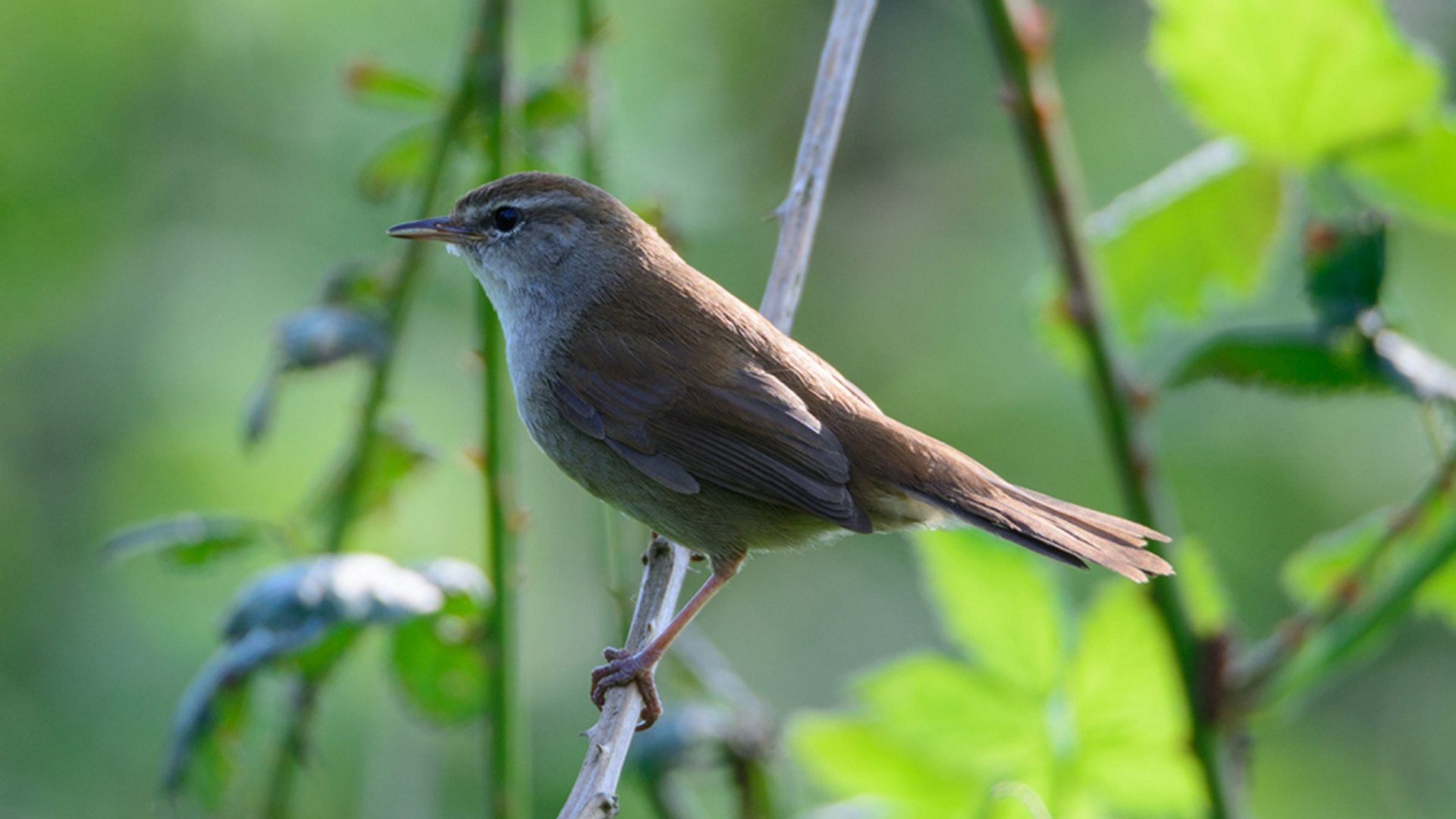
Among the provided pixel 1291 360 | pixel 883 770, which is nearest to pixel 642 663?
pixel 883 770

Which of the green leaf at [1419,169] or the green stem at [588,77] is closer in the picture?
the green leaf at [1419,169]

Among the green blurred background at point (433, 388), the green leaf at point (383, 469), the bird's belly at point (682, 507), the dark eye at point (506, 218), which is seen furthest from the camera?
the green blurred background at point (433, 388)

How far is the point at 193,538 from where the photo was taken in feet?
7.85

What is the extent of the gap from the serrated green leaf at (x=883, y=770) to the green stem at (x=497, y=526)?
0.56 metres

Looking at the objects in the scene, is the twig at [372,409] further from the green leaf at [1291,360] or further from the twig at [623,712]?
the green leaf at [1291,360]

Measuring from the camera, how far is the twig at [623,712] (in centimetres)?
222

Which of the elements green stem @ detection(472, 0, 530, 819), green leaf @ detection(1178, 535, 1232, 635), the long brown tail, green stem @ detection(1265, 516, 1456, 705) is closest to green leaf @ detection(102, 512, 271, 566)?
green stem @ detection(472, 0, 530, 819)

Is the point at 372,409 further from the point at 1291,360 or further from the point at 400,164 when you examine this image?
the point at 1291,360

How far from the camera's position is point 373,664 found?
237 inches

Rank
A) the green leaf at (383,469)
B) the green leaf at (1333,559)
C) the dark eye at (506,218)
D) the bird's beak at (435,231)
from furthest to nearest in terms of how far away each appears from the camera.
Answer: the dark eye at (506,218), the bird's beak at (435,231), the green leaf at (383,469), the green leaf at (1333,559)

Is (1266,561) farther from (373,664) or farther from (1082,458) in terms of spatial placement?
(373,664)

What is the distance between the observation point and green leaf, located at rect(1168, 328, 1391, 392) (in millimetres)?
2273

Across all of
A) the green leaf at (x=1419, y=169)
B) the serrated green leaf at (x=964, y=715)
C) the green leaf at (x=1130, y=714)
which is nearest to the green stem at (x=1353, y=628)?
the green leaf at (x=1130, y=714)

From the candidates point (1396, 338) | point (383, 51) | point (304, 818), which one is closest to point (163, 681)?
point (304, 818)
